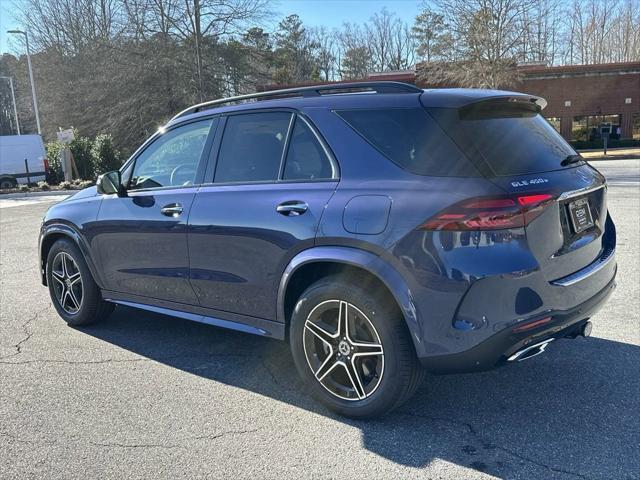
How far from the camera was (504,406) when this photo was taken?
3.38 metres

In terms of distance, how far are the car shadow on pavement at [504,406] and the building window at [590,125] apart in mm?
36499

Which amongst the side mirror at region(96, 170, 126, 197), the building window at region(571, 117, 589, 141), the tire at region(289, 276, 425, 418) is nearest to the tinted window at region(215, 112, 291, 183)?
the tire at region(289, 276, 425, 418)

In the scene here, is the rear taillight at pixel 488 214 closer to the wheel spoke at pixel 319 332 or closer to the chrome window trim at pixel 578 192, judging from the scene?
the chrome window trim at pixel 578 192

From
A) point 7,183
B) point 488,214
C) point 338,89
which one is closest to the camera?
point 488,214

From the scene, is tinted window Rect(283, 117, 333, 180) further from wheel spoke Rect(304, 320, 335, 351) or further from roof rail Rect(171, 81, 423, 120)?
wheel spoke Rect(304, 320, 335, 351)

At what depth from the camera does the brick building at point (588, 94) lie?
35.9 m

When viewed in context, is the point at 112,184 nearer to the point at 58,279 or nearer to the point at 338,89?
the point at 58,279

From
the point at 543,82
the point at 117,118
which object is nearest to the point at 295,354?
the point at 117,118

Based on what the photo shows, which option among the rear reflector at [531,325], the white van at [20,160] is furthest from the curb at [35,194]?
the rear reflector at [531,325]

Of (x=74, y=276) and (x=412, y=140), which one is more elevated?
(x=412, y=140)

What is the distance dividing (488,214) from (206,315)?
218 cm

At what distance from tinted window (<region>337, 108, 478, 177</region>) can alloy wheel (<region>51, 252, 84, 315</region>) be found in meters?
3.07

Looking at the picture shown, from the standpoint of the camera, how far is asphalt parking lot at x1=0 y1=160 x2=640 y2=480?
2836 millimetres

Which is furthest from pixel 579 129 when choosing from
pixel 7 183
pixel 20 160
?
pixel 7 183
